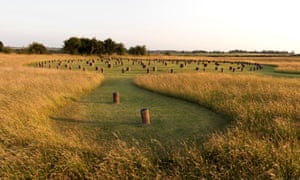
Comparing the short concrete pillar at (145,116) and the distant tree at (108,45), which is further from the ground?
the distant tree at (108,45)

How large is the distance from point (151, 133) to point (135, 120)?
51.5 inches

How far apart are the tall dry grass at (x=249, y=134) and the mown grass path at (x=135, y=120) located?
0.74 meters

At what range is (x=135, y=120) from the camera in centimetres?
706

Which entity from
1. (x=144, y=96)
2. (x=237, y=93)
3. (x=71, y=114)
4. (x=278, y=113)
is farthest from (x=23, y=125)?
(x=237, y=93)

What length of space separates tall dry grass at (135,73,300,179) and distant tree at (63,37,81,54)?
6770 cm

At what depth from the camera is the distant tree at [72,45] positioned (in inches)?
2874

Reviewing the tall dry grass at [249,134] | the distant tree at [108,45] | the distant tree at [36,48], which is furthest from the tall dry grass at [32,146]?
the distant tree at [108,45]

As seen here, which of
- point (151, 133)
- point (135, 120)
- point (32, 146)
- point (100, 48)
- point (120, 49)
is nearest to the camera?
point (32, 146)

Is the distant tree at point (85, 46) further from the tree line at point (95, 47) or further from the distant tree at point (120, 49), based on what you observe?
the distant tree at point (120, 49)

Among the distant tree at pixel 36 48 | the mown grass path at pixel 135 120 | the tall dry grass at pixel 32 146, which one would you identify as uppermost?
the distant tree at pixel 36 48

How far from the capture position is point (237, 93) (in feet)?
31.9

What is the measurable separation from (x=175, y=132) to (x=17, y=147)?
12.4 ft

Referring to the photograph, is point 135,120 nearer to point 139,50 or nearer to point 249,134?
point 249,134

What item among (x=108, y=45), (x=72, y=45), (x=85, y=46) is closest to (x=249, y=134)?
(x=72, y=45)
